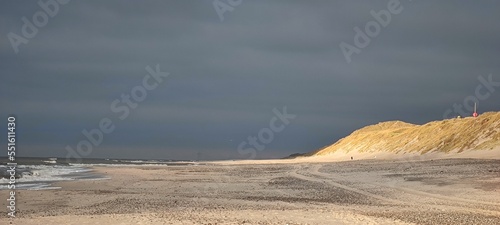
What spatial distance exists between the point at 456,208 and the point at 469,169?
19775 mm

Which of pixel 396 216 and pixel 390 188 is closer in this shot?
pixel 396 216

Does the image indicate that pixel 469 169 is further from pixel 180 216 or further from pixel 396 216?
pixel 180 216

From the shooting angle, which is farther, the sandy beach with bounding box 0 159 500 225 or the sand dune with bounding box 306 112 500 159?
the sand dune with bounding box 306 112 500 159

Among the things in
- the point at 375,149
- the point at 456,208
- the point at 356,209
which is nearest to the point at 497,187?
the point at 456,208

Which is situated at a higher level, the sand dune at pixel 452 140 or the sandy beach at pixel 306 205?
the sand dune at pixel 452 140

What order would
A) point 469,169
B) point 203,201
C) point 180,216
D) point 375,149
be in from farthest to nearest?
point 375,149
point 469,169
point 203,201
point 180,216

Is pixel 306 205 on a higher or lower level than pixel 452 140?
lower

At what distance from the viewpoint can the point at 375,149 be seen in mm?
106062

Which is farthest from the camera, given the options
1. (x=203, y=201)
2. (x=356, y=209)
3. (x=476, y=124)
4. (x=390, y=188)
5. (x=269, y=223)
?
(x=476, y=124)

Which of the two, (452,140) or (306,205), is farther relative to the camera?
(452,140)

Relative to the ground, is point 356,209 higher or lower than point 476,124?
lower

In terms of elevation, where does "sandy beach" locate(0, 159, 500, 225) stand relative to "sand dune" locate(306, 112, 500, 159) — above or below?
below

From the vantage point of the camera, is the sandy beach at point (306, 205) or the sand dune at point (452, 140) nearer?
the sandy beach at point (306, 205)

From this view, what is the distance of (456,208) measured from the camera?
21641mm
